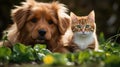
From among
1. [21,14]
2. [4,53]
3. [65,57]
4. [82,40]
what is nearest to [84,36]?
[82,40]

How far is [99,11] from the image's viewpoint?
1775cm

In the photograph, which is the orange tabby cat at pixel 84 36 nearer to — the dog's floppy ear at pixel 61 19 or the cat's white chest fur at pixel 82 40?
the cat's white chest fur at pixel 82 40

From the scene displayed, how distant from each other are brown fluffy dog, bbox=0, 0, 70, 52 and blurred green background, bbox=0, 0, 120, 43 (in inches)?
255

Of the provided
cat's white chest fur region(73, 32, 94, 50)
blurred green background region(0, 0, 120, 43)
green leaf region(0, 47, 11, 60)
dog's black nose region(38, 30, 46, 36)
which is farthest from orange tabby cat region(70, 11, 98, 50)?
blurred green background region(0, 0, 120, 43)

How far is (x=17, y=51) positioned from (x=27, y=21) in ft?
5.59

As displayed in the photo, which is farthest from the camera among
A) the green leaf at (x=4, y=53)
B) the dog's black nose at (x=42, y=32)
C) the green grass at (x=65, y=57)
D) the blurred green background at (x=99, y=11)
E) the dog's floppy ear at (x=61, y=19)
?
the blurred green background at (x=99, y=11)

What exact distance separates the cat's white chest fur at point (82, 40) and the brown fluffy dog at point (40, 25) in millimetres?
310

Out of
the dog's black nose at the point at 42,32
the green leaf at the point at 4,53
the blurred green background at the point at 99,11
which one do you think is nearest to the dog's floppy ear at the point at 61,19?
the dog's black nose at the point at 42,32

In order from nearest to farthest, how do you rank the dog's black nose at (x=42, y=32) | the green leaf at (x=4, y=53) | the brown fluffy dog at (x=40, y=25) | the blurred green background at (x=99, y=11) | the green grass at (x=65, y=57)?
the green grass at (x=65, y=57), the green leaf at (x=4, y=53), the dog's black nose at (x=42, y=32), the brown fluffy dog at (x=40, y=25), the blurred green background at (x=99, y=11)

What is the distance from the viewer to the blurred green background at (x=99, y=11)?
55.4 ft

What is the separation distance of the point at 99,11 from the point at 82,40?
27.1 feet

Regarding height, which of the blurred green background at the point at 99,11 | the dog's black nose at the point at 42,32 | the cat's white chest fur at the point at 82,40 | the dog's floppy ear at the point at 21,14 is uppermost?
the dog's floppy ear at the point at 21,14

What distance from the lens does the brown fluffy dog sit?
31.1ft

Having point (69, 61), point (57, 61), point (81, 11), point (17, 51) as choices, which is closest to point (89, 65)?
point (57, 61)
